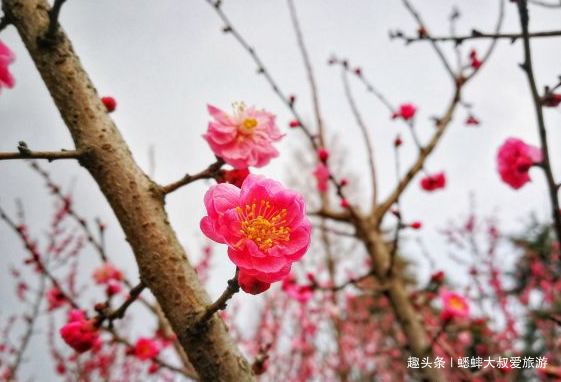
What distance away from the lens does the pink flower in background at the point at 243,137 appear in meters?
1.38

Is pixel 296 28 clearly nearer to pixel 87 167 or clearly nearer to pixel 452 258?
pixel 87 167

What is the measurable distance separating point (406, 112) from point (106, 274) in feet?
9.01

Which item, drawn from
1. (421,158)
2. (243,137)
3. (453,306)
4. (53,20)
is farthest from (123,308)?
(453,306)

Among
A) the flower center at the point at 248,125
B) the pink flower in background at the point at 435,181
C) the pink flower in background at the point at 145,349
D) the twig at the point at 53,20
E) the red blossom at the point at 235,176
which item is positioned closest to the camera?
the twig at the point at 53,20

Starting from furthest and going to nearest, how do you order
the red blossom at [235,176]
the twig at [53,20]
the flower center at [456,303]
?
the flower center at [456,303], the red blossom at [235,176], the twig at [53,20]

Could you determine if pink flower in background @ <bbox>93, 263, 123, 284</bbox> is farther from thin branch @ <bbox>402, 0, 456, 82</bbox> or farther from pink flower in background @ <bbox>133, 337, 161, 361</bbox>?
thin branch @ <bbox>402, 0, 456, 82</bbox>

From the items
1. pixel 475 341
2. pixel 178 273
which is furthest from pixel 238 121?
pixel 475 341

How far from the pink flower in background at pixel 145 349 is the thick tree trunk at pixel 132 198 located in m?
1.52

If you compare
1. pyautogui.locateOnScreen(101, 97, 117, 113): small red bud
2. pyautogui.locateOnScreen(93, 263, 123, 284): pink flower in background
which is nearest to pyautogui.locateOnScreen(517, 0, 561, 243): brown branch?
pyautogui.locateOnScreen(101, 97, 117, 113): small red bud

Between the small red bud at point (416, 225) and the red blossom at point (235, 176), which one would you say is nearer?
the red blossom at point (235, 176)

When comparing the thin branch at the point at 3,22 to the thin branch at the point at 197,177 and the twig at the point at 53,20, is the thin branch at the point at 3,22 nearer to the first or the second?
the twig at the point at 53,20

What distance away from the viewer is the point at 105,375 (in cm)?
571

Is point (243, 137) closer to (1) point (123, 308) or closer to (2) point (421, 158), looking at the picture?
(1) point (123, 308)

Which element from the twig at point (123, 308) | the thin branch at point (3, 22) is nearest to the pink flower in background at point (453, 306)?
the twig at point (123, 308)
